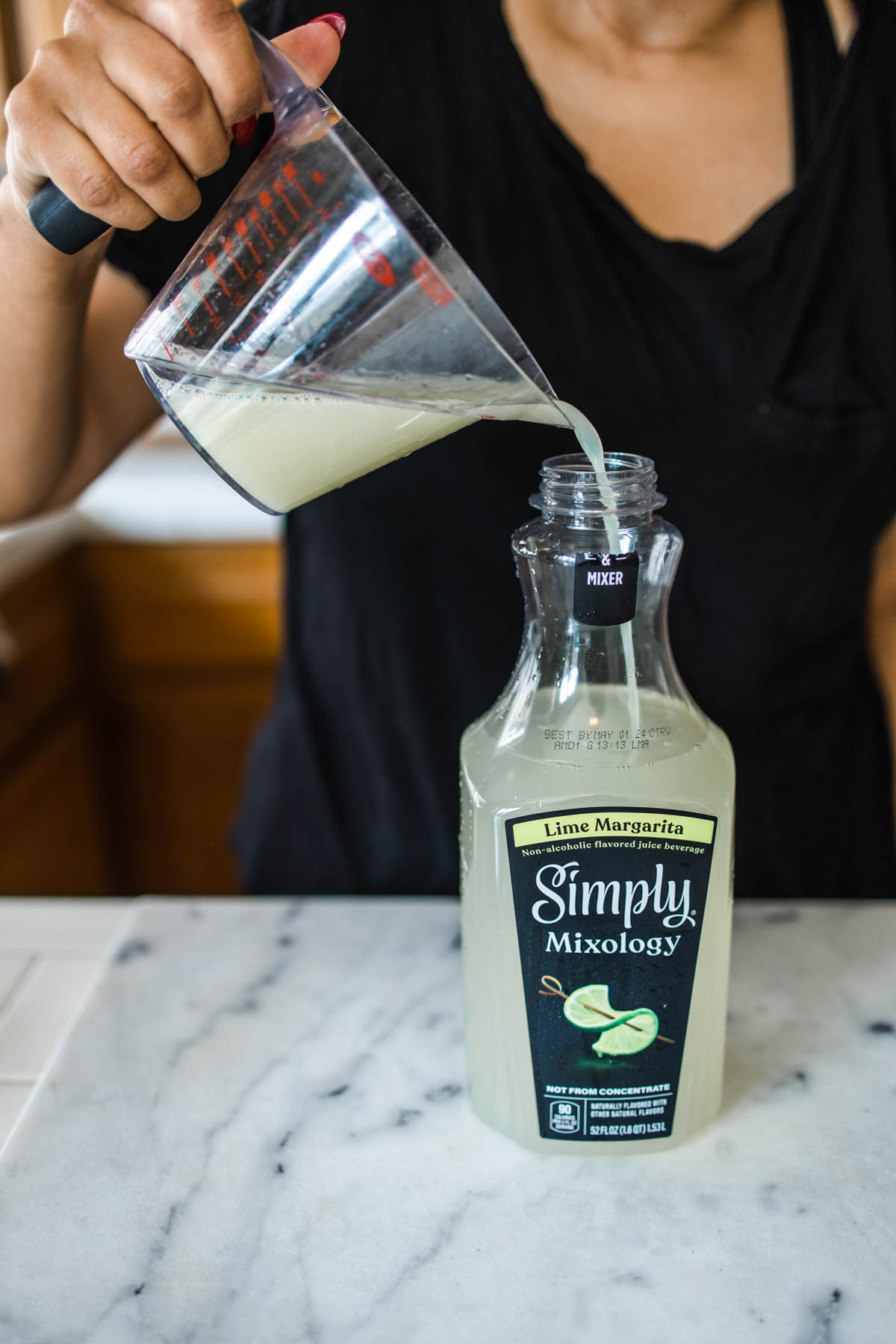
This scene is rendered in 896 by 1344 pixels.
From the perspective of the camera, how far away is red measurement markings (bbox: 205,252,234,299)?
1.72 feet

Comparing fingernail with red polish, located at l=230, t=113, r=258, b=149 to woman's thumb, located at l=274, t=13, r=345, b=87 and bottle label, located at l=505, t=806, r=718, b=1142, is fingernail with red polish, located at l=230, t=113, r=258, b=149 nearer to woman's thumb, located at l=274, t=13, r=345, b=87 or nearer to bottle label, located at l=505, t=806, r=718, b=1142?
woman's thumb, located at l=274, t=13, r=345, b=87

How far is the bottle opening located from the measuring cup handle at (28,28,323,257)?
21 centimetres

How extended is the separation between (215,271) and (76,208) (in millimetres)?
106

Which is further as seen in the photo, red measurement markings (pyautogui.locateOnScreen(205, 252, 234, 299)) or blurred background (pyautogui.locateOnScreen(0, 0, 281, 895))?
blurred background (pyautogui.locateOnScreen(0, 0, 281, 895))

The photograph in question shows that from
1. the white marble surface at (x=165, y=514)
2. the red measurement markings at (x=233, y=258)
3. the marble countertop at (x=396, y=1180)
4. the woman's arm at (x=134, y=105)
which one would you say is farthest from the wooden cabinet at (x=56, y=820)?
the red measurement markings at (x=233, y=258)

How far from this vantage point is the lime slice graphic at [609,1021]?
58 centimetres

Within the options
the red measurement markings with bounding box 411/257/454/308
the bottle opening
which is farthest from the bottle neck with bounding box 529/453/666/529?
the red measurement markings with bounding box 411/257/454/308

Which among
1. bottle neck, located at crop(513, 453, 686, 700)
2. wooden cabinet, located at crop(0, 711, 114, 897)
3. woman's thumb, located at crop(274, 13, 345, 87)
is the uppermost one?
woman's thumb, located at crop(274, 13, 345, 87)

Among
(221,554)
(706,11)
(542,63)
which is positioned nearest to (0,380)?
(542,63)

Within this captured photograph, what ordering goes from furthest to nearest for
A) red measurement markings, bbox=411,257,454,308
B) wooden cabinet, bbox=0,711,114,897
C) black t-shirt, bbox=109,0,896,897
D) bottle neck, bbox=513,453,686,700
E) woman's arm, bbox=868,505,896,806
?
wooden cabinet, bbox=0,711,114,897
woman's arm, bbox=868,505,896,806
black t-shirt, bbox=109,0,896,897
bottle neck, bbox=513,453,686,700
red measurement markings, bbox=411,257,454,308

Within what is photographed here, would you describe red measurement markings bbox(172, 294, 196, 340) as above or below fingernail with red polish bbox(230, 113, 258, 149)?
below

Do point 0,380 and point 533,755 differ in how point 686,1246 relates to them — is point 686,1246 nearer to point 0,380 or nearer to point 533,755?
point 533,755

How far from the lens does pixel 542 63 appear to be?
874 millimetres

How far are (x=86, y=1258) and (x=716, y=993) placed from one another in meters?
0.33
